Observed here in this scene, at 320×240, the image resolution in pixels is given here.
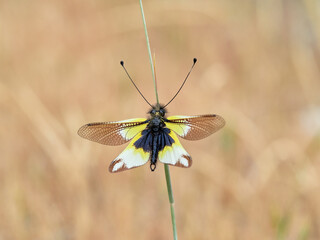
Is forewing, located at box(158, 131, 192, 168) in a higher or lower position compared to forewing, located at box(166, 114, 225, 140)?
lower

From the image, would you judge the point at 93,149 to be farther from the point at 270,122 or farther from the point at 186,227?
the point at 270,122

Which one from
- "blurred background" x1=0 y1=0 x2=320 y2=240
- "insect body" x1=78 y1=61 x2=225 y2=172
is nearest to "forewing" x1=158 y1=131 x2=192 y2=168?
"insect body" x1=78 y1=61 x2=225 y2=172

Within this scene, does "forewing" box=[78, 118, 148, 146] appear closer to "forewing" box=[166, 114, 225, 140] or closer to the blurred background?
"forewing" box=[166, 114, 225, 140]

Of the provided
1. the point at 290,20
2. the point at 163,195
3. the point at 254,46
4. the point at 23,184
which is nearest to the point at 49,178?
the point at 23,184

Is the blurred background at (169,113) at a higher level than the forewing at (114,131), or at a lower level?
higher

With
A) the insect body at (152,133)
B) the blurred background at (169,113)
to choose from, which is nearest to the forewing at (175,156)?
the insect body at (152,133)

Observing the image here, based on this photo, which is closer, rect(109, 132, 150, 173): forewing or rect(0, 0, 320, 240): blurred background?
rect(109, 132, 150, 173): forewing

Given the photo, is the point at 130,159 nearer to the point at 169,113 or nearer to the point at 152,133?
the point at 152,133

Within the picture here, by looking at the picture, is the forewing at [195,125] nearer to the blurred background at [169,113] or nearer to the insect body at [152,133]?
the insect body at [152,133]
